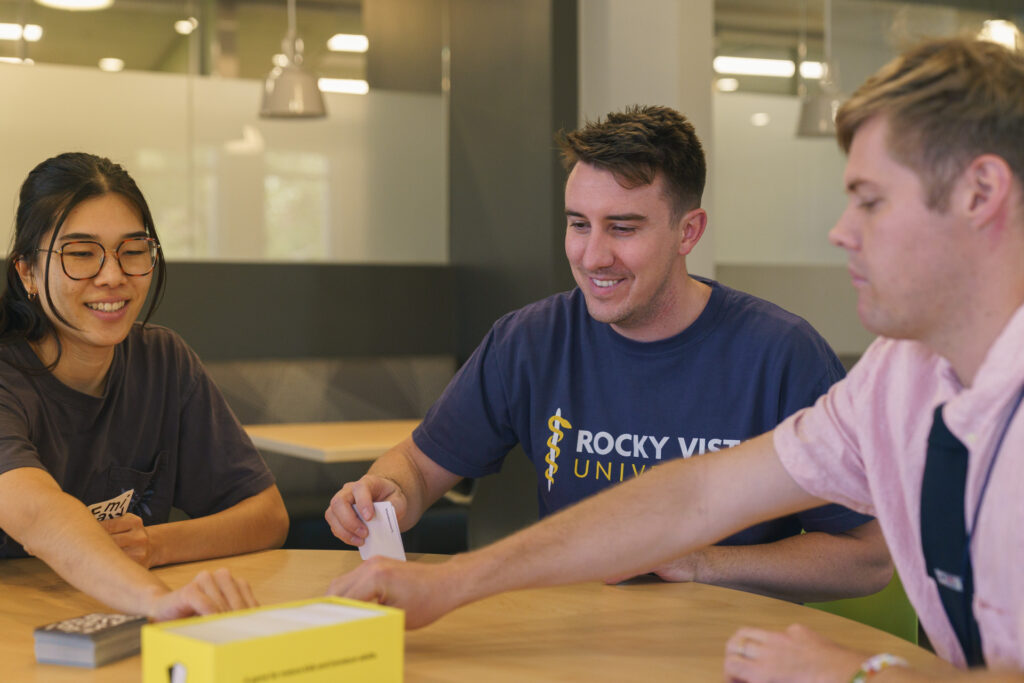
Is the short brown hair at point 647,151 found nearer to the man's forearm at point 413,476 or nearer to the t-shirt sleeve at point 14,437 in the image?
the man's forearm at point 413,476

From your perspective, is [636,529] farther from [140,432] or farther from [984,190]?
[140,432]

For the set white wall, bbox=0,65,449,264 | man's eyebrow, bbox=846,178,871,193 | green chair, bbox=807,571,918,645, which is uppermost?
white wall, bbox=0,65,449,264

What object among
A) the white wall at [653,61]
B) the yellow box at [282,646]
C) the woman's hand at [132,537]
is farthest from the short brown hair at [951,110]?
the white wall at [653,61]

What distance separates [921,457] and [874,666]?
26cm

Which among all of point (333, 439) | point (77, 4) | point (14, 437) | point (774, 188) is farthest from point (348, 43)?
point (14, 437)

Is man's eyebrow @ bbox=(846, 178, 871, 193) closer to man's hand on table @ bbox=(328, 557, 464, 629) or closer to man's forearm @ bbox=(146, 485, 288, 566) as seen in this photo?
man's hand on table @ bbox=(328, 557, 464, 629)

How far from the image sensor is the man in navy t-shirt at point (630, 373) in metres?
1.93

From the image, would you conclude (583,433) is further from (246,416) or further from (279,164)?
(279,164)

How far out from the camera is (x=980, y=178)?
1111mm

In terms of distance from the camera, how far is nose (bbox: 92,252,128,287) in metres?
1.99

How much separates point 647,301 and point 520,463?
275 cm

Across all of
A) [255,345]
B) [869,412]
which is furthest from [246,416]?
[869,412]

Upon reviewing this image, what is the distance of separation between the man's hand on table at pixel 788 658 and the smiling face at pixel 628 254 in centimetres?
87

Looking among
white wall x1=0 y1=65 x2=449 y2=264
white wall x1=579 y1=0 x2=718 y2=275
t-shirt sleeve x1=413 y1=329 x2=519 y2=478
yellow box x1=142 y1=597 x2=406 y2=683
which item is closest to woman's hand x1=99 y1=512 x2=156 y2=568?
t-shirt sleeve x1=413 y1=329 x2=519 y2=478
